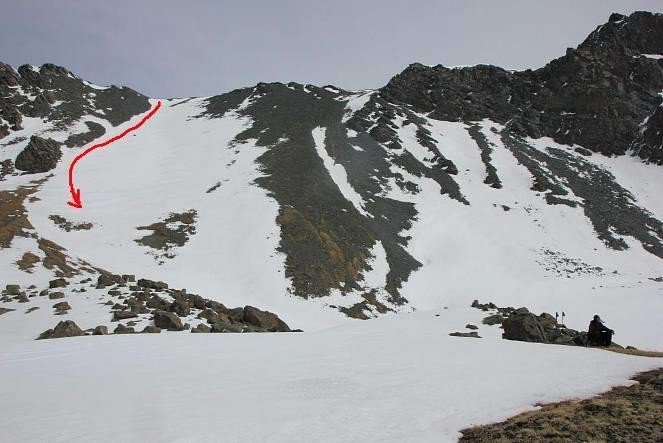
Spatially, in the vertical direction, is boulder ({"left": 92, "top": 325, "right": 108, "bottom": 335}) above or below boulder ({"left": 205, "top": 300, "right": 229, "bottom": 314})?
below

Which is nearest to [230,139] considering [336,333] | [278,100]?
[278,100]

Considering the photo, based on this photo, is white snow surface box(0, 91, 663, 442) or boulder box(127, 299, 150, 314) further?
boulder box(127, 299, 150, 314)

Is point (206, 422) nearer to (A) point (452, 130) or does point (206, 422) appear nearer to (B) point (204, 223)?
(B) point (204, 223)

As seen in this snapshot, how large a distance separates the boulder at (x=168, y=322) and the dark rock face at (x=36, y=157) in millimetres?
53767

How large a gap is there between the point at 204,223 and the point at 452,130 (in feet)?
213

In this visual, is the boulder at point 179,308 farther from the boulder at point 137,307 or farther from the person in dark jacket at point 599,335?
the person in dark jacket at point 599,335

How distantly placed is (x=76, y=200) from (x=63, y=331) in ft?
129

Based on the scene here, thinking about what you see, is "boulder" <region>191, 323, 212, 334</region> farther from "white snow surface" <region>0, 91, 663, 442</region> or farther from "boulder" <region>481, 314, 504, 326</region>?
"boulder" <region>481, 314, 504, 326</region>

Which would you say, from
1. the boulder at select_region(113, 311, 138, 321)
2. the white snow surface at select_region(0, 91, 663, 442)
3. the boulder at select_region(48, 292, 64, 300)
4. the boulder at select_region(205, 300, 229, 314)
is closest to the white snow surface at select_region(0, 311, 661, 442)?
the white snow surface at select_region(0, 91, 663, 442)

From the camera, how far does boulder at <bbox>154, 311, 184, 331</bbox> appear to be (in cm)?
2012

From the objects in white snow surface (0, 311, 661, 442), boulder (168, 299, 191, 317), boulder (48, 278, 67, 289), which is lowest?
white snow surface (0, 311, 661, 442)

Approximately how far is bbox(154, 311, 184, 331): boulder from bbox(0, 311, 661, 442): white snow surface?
95.9 inches

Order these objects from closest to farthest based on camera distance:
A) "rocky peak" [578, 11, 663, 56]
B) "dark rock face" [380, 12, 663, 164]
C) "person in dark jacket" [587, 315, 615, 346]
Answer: "person in dark jacket" [587, 315, 615, 346]
"dark rock face" [380, 12, 663, 164]
"rocky peak" [578, 11, 663, 56]

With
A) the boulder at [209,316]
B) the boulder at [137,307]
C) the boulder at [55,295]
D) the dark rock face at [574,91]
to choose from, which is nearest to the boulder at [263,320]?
→ the boulder at [209,316]
